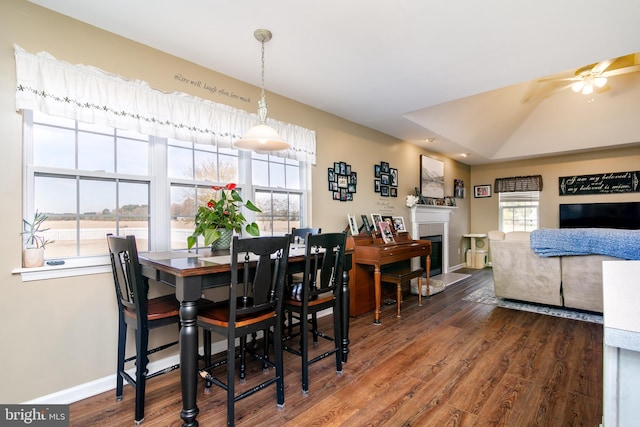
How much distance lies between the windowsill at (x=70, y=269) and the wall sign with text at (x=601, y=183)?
8.03 metres

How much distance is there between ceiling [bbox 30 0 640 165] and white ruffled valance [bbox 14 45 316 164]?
1.20 ft

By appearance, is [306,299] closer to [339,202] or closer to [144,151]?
[144,151]

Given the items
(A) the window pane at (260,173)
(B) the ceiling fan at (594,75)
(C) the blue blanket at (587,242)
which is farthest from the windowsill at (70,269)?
(B) the ceiling fan at (594,75)

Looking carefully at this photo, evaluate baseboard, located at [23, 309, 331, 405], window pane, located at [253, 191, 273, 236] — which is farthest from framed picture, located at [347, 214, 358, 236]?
baseboard, located at [23, 309, 331, 405]

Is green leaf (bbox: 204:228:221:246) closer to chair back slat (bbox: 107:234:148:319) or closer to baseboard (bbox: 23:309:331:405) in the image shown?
chair back slat (bbox: 107:234:148:319)

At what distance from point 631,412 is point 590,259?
3.52 m

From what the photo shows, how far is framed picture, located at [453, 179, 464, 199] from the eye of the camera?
6.86 meters

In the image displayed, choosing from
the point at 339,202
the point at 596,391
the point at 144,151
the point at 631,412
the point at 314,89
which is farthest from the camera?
the point at 339,202

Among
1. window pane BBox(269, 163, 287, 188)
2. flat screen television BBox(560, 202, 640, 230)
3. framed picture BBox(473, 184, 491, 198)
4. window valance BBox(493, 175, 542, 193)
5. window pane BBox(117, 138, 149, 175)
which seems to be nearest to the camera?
window pane BBox(117, 138, 149, 175)

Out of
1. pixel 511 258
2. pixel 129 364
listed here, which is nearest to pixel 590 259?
pixel 511 258

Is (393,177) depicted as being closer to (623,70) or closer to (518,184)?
(623,70)

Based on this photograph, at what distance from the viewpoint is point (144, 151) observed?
241 centimetres

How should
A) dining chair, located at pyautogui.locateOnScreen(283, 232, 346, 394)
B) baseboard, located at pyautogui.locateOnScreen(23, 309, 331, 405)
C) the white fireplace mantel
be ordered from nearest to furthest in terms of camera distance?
baseboard, located at pyautogui.locateOnScreen(23, 309, 331, 405) < dining chair, located at pyautogui.locateOnScreen(283, 232, 346, 394) < the white fireplace mantel

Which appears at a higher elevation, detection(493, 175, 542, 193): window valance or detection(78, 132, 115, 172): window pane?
detection(493, 175, 542, 193): window valance
